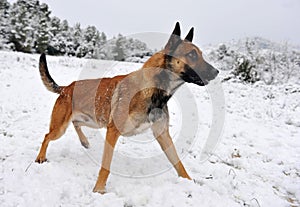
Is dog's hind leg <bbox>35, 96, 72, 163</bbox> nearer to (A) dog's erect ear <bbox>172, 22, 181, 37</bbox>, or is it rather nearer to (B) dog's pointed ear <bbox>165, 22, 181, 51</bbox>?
(B) dog's pointed ear <bbox>165, 22, 181, 51</bbox>

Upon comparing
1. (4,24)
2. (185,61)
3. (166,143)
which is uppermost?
(185,61)

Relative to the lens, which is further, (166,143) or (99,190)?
(166,143)

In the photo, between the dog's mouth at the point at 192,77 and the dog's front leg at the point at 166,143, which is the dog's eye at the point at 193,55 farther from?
the dog's front leg at the point at 166,143

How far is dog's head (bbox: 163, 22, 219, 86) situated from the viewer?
3152 millimetres

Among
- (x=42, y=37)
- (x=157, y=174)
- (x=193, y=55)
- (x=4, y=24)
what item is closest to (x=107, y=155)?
(x=157, y=174)

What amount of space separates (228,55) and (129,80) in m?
39.1

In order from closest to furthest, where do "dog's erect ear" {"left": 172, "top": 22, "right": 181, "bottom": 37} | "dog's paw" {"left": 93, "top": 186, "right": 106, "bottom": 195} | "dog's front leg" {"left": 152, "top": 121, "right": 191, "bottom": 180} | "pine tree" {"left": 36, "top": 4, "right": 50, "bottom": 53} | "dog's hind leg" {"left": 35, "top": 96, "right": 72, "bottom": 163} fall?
1. "dog's paw" {"left": 93, "top": 186, "right": 106, "bottom": 195}
2. "dog's erect ear" {"left": 172, "top": 22, "right": 181, "bottom": 37}
3. "dog's front leg" {"left": 152, "top": 121, "right": 191, "bottom": 180}
4. "dog's hind leg" {"left": 35, "top": 96, "right": 72, "bottom": 163}
5. "pine tree" {"left": 36, "top": 4, "right": 50, "bottom": 53}

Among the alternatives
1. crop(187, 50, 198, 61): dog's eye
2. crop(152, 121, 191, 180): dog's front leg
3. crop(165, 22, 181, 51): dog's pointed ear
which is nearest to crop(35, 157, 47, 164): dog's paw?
crop(152, 121, 191, 180): dog's front leg

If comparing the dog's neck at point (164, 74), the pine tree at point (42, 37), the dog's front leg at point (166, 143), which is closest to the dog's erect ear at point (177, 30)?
the dog's neck at point (164, 74)

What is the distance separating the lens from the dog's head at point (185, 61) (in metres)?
3.15

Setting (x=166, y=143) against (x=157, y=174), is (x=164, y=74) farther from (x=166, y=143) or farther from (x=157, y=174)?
(x=157, y=174)

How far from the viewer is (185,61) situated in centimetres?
315

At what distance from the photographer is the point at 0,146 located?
399 cm

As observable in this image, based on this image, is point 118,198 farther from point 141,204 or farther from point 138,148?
point 138,148
